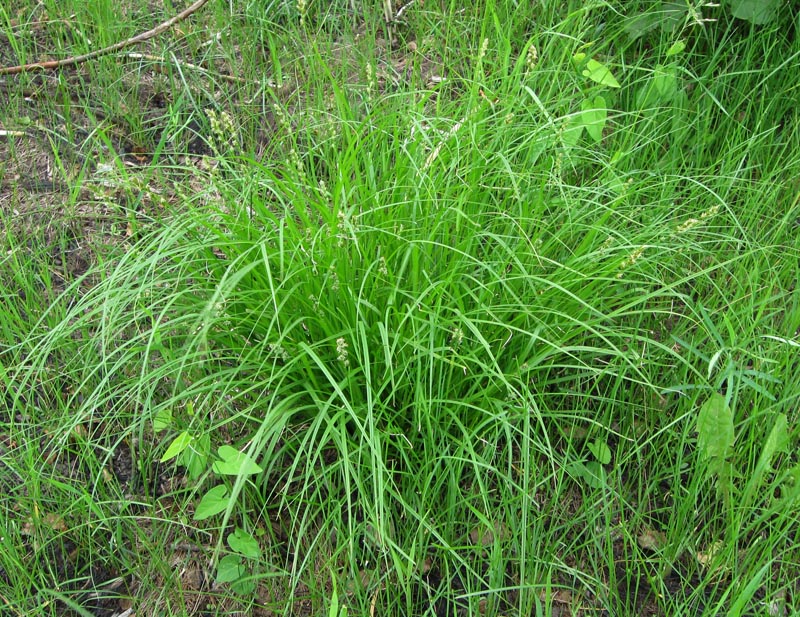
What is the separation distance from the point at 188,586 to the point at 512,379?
99 centimetres

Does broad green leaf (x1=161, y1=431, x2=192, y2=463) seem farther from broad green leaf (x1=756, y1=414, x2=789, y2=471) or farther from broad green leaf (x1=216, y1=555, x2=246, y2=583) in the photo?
broad green leaf (x1=756, y1=414, x2=789, y2=471)

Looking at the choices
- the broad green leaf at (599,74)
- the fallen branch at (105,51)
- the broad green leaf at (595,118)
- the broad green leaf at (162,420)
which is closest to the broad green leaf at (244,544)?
the broad green leaf at (162,420)

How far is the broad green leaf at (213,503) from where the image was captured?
74.0 inches

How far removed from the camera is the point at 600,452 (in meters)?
2.06

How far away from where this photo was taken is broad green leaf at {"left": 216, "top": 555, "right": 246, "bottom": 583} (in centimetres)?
193

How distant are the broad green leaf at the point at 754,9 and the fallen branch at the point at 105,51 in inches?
78.2

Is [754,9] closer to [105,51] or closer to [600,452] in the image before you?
[600,452]

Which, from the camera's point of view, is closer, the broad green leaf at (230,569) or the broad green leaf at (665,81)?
the broad green leaf at (230,569)

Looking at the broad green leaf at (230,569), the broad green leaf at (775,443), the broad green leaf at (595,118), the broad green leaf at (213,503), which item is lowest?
the broad green leaf at (230,569)

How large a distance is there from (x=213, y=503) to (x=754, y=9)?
2463 millimetres

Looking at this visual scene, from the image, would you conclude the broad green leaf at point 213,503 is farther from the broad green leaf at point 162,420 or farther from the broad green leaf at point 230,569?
the broad green leaf at point 162,420

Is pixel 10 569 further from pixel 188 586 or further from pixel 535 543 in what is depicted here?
pixel 535 543

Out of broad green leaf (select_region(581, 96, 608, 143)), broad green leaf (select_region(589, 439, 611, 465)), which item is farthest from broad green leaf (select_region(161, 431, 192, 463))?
broad green leaf (select_region(581, 96, 608, 143))

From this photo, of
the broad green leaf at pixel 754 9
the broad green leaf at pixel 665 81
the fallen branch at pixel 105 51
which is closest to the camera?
the broad green leaf at pixel 665 81
